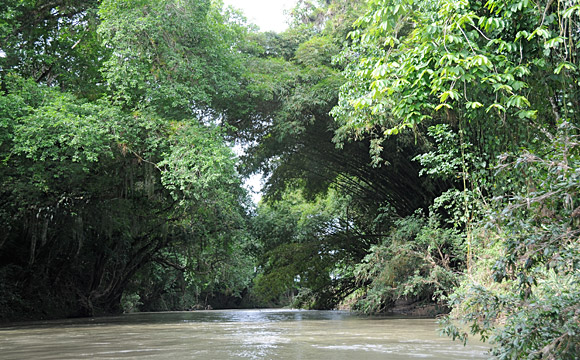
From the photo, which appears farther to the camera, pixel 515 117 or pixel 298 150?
pixel 298 150

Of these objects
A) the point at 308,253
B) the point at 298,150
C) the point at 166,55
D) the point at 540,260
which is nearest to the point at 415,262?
the point at 298,150

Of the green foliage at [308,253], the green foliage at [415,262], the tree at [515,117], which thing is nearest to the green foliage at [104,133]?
the green foliage at [308,253]

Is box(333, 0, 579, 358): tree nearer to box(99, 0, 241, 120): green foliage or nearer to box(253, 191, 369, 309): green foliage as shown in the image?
box(99, 0, 241, 120): green foliage

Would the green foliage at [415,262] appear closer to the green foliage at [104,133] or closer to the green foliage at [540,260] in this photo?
the green foliage at [104,133]

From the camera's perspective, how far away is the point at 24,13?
1284cm

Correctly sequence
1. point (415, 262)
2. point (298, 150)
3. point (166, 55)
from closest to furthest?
point (166, 55)
point (415, 262)
point (298, 150)

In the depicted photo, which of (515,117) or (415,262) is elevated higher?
(515,117)

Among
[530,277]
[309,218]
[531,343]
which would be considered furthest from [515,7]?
[309,218]

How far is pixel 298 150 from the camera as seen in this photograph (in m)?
14.9

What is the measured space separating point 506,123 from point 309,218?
43.6 ft

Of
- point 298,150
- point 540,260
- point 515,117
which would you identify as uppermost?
point 298,150

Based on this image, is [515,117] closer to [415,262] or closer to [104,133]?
[415,262]

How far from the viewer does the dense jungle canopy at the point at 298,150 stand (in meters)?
4.40

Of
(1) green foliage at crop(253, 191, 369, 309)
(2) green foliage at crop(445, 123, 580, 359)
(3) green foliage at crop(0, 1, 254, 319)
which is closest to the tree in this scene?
(2) green foliage at crop(445, 123, 580, 359)
